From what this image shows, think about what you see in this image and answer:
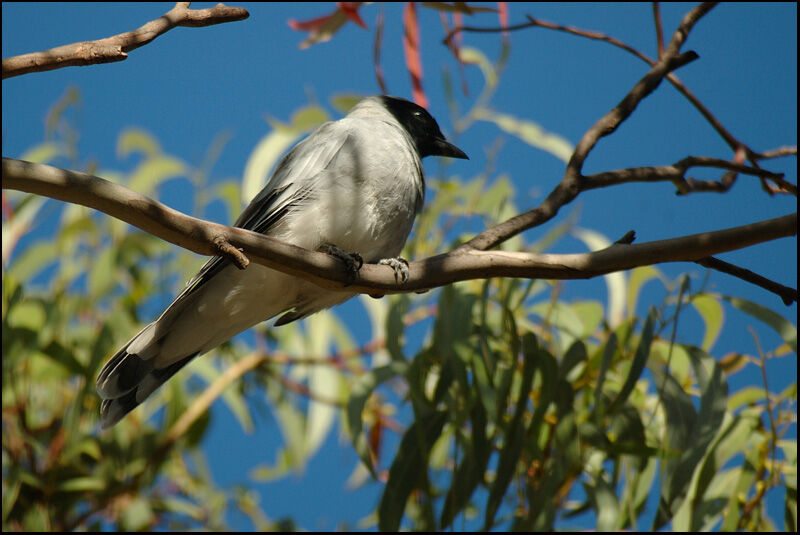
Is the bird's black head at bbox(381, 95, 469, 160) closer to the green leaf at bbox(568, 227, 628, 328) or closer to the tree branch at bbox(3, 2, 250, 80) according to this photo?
the green leaf at bbox(568, 227, 628, 328)

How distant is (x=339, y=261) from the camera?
5.04ft

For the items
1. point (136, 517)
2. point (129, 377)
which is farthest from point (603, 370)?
point (136, 517)

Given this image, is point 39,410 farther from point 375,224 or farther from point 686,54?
point 686,54

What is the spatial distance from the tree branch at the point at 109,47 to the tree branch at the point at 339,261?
188 mm

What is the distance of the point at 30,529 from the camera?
2.46m

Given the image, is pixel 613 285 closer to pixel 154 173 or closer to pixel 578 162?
pixel 578 162

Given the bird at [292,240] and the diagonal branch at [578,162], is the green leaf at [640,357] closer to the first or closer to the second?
the diagonal branch at [578,162]

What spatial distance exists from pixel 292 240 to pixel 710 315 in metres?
1.23

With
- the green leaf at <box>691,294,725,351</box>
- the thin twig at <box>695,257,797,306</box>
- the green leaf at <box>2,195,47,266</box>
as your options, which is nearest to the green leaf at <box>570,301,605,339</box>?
the green leaf at <box>691,294,725,351</box>

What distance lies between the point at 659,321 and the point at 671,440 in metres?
0.34

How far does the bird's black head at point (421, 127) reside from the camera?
2.65m

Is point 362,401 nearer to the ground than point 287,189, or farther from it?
nearer to the ground

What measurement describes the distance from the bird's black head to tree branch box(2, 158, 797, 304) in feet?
3.48

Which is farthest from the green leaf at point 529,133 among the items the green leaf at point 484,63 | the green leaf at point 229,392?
the green leaf at point 229,392
